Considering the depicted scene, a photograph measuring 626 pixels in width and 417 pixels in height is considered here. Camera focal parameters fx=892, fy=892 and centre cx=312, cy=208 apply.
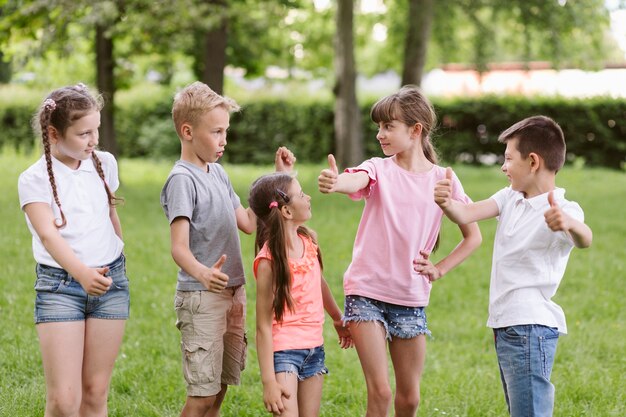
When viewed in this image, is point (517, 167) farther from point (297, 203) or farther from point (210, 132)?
point (210, 132)

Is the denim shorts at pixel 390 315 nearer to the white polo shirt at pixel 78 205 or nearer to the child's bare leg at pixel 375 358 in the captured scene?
the child's bare leg at pixel 375 358

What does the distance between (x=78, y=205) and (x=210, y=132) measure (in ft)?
2.18

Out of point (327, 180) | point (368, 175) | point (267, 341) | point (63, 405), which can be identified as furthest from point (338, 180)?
point (63, 405)

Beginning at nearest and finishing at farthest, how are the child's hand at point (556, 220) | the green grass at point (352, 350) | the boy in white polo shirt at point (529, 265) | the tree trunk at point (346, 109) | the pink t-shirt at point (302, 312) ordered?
the child's hand at point (556, 220), the boy in white polo shirt at point (529, 265), the pink t-shirt at point (302, 312), the green grass at point (352, 350), the tree trunk at point (346, 109)

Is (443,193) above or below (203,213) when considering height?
above

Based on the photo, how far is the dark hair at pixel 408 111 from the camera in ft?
13.8

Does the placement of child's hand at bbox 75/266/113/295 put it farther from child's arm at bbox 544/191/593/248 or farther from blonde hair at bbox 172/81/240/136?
child's arm at bbox 544/191/593/248

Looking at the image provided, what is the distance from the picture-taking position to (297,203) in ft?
12.9

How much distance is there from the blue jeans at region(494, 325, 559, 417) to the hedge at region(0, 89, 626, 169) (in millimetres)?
17245

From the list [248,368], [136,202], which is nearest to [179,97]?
[248,368]

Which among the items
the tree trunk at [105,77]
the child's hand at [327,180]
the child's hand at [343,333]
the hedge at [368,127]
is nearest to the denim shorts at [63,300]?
the child's hand at [327,180]

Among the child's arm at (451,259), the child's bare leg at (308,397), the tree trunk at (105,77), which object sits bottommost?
the child's bare leg at (308,397)

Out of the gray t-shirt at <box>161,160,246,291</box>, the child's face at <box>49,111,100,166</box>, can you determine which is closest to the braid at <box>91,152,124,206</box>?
the child's face at <box>49,111,100,166</box>

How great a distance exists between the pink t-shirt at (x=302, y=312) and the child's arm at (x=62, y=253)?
713mm
